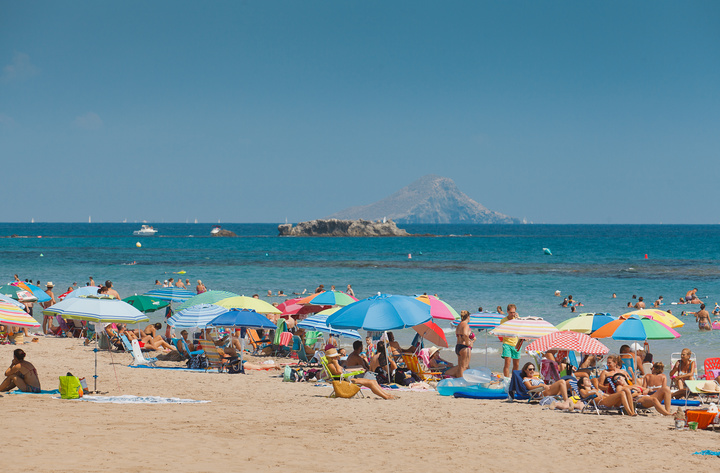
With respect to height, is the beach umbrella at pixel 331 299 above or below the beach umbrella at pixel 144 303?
above

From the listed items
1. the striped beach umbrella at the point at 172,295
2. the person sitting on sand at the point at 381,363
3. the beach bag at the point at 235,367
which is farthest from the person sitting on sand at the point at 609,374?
the striped beach umbrella at the point at 172,295

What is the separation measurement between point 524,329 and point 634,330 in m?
2.06

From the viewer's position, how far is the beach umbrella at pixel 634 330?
12391 millimetres

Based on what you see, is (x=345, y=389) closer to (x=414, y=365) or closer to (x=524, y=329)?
(x=414, y=365)

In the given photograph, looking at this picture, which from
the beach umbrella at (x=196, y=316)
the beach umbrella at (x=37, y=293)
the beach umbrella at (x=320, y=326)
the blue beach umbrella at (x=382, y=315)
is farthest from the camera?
the beach umbrella at (x=37, y=293)

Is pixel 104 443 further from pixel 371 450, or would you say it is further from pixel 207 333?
pixel 207 333

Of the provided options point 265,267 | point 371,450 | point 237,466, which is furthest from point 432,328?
point 265,267

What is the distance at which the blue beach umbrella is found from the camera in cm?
1154

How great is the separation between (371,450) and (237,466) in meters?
1.63

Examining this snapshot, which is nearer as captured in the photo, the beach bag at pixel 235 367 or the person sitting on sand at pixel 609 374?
the person sitting on sand at pixel 609 374

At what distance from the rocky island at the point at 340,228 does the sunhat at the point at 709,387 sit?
120 metres

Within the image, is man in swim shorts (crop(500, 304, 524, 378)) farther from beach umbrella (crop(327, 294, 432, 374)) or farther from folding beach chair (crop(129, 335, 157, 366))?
folding beach chair (crop(129, 335, 157, 366))

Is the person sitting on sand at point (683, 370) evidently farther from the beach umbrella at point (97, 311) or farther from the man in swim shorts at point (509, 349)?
the beach umbrella at point (97, 311)

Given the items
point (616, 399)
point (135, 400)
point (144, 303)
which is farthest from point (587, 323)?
point (144, 303)
